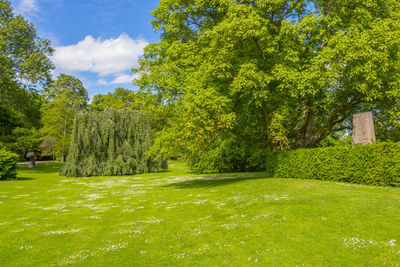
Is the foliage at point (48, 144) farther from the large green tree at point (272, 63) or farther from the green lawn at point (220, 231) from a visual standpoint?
the green lawn at point (220, 231)

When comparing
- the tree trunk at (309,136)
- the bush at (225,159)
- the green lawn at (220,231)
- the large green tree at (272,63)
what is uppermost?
the large green tree at (272,63)

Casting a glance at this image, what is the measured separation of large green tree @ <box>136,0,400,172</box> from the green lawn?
6.18 meters

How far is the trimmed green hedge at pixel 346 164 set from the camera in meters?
12.7

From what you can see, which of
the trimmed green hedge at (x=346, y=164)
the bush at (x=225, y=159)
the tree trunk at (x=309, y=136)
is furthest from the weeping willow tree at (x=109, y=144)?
the tree trunk at (x=309, y=136)

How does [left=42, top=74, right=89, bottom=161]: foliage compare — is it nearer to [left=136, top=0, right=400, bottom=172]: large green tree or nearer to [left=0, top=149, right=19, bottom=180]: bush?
[left=0, top=149, right=19, bottom=180]: bush

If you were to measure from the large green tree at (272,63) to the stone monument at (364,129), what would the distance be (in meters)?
1.63

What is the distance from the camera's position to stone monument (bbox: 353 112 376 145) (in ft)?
49.4

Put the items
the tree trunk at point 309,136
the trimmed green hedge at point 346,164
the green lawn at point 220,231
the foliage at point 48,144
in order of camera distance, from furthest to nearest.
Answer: the foliage at point 48,144 < the tree trunk at point 309,136 < the trimmed green hedge at point 346,164 < the green lawn at point 220,231

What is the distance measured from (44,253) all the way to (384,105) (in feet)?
70.5

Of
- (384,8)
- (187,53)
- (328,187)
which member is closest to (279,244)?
(328,187)

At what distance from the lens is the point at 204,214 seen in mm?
10086

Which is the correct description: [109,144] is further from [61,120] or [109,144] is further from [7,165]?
[61,120]

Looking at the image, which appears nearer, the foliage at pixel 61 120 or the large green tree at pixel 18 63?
the large green tree at pixel 18 63

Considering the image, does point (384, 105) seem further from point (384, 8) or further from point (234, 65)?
point (234, 65)
